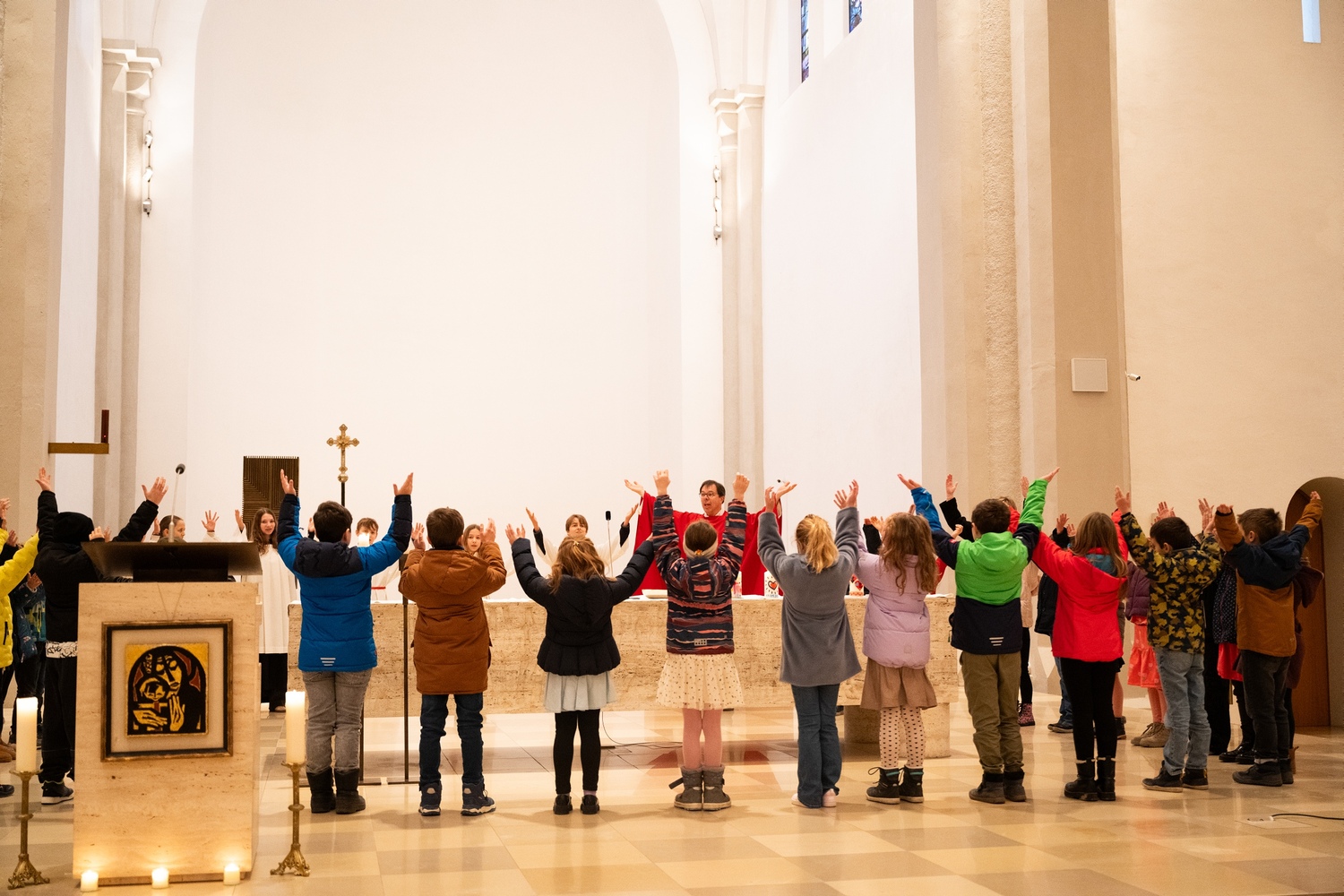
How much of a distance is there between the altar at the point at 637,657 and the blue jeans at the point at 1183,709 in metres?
1.58

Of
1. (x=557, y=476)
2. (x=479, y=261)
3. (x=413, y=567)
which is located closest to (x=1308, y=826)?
(x=413, y=567)

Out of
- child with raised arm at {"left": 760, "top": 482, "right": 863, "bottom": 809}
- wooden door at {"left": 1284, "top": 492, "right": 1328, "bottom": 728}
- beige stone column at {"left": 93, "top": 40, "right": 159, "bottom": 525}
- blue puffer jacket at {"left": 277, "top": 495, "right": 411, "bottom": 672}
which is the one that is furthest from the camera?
beige stone column at {"left": 93, "top": 40, "right": 159, "bottom": 525}

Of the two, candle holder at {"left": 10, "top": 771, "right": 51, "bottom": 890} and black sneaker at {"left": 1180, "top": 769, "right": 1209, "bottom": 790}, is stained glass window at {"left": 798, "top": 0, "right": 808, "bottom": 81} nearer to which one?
black sneaker at {"left": 1180, "top": 769, "right": 1209, "bottom": 790}

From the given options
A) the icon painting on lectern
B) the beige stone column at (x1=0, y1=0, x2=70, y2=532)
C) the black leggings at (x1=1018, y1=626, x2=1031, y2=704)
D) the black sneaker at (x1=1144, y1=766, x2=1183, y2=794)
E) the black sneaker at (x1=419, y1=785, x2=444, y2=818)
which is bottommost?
the black sneaker at (x1=1144, y1=766, x2=1183, y2=794)

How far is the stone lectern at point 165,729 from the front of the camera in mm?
5406

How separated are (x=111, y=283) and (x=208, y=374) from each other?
1948 mm

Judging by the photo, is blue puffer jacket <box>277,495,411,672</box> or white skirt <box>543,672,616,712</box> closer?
blue puffer jacket <box>277,495,411,672</box>

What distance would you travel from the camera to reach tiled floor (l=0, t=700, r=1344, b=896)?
17.5 ft

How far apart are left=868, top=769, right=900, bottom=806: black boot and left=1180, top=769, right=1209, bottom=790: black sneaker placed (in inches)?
68.5

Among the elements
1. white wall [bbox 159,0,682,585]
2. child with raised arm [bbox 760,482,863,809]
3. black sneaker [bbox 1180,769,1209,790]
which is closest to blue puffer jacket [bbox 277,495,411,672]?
child with raised arm [bbox 760,482,863,809]

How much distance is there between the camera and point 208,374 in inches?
737

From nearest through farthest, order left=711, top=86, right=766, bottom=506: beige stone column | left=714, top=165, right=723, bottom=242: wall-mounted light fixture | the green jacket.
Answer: the green jacket
left=711, top=86, right=766, bottom=506: beige stone column
left=714, top=165, right=723, bottom=242: wall-mounted light fixture

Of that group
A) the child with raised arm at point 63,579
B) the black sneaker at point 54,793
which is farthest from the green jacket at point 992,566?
the black sneaker at point 54,793

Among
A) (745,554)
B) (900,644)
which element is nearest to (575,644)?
(900,644)
